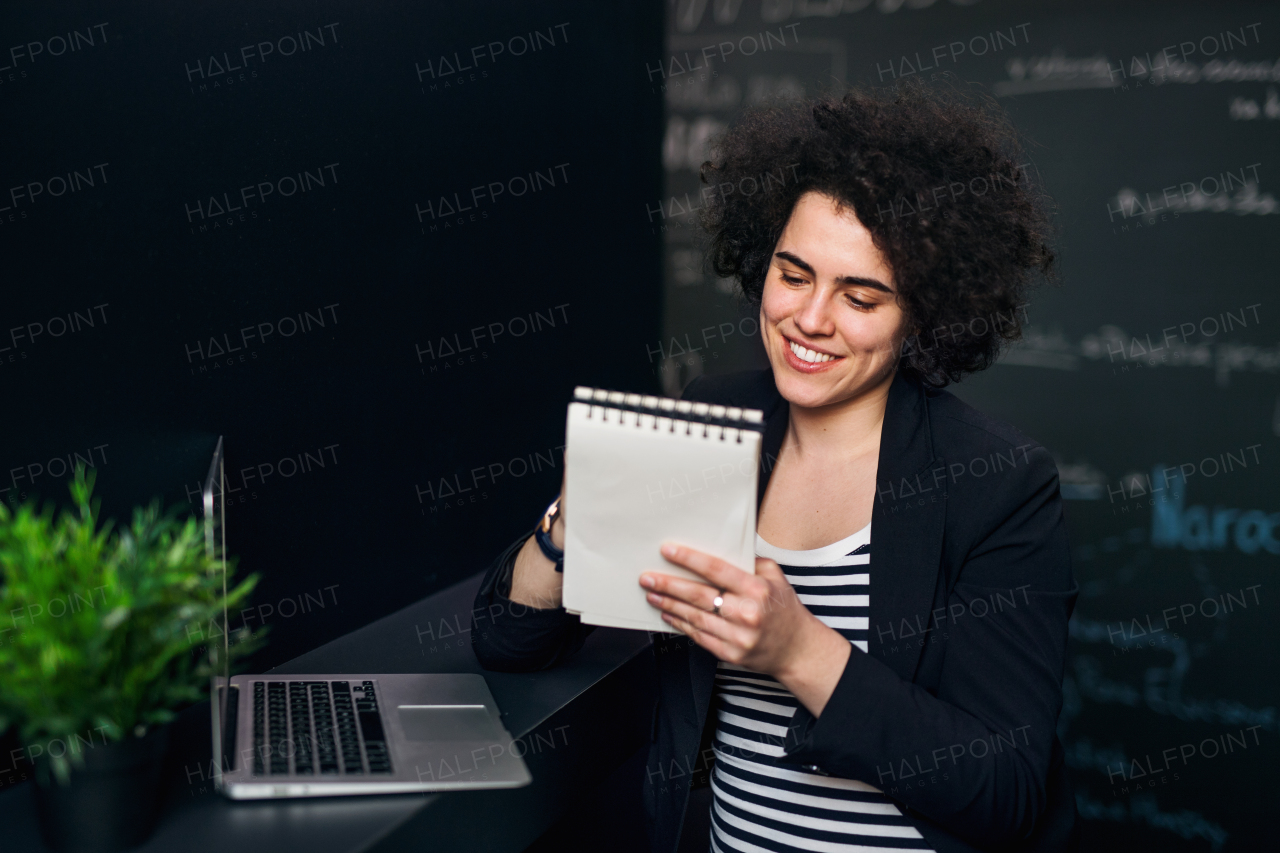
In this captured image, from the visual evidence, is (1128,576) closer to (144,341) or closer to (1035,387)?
(1035,387)

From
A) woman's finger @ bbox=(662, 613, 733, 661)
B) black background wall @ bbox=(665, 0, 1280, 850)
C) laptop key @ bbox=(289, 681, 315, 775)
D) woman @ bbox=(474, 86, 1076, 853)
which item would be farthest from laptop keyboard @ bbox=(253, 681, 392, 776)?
black background wall @ bbox=(665, 0, 1280, 850)

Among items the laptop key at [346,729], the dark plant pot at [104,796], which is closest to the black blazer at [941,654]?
the laptop key at [346,729]

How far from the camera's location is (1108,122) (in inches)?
79.0

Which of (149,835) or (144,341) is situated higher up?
Answer: (144,341)

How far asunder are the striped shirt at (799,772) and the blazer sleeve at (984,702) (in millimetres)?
47

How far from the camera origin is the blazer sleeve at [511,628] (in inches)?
52.1

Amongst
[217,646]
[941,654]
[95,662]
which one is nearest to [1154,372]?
[941,654]

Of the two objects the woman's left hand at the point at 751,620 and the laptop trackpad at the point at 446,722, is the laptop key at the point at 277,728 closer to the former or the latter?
the laptop trackpad at the point at 446,722

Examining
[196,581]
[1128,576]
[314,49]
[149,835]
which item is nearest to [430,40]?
[314,49]

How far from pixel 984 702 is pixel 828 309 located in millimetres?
505

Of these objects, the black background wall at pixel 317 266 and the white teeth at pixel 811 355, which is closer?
the black background wall at pixel 317 266

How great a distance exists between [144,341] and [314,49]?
0.48 m

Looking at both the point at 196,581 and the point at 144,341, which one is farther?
the point at 144,341

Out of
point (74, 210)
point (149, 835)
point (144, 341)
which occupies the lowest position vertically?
point (149, 835)
